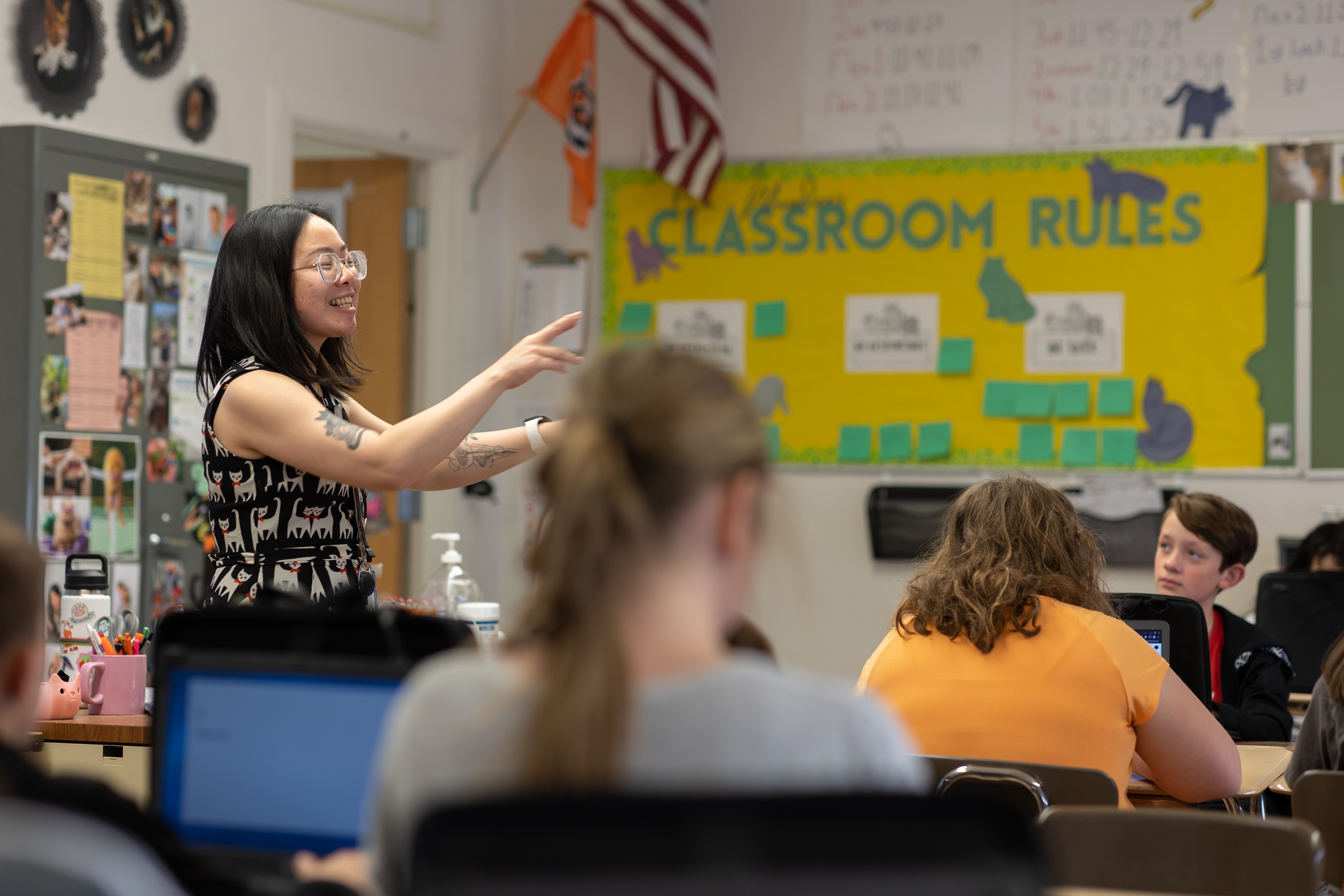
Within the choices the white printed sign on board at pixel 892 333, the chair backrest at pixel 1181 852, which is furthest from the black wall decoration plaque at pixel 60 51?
the chair backrest at pixel 1181 852

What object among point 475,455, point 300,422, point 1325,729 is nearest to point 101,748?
point 300,422

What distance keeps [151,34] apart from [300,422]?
2.48 metres

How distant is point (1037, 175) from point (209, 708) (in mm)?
4256

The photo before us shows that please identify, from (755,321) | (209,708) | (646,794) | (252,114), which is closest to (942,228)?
(755,321)

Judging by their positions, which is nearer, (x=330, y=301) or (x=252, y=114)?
(x=330, y=301)

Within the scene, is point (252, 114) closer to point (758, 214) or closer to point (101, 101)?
point (101, 101)

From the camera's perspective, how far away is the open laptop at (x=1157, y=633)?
8.87 feet

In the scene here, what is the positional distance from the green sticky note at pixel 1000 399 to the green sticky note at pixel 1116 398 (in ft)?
0.94

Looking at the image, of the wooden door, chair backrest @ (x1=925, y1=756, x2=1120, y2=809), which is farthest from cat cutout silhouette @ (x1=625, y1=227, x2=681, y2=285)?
chair backrest @ (x1=925, y1=756, x2=1120, y2=809)

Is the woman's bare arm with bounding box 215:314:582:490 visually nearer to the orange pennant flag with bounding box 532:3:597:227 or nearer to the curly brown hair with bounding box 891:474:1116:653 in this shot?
the curly brown hair with bounding box 891:474:1116:653

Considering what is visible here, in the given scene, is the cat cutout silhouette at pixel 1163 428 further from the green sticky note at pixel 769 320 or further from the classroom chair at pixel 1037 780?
the classroom chair at pixel 1037 780

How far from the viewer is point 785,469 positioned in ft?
17.5

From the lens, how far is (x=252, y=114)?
14.9 feet

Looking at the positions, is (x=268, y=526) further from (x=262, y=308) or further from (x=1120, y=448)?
(x=1120, y=448)
